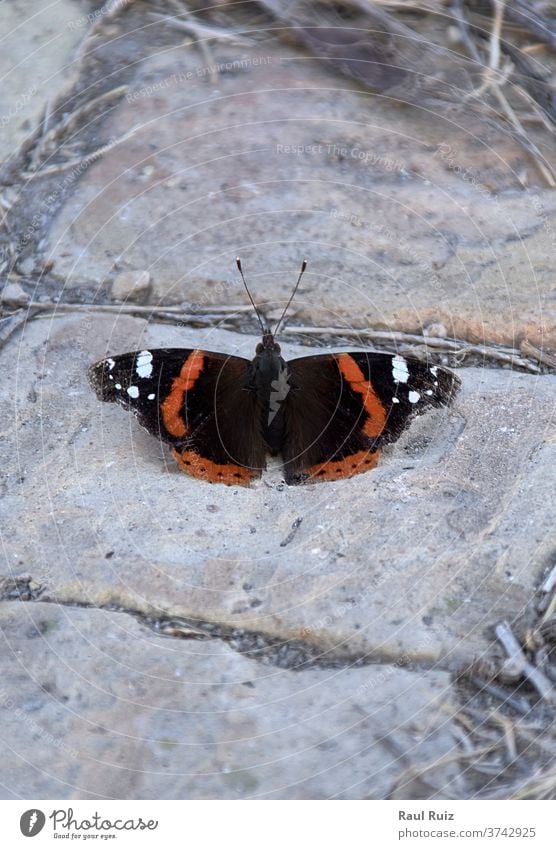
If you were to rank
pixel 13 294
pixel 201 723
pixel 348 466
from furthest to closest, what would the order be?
pixel 13 294
pixel 348 466
pixel 201 723

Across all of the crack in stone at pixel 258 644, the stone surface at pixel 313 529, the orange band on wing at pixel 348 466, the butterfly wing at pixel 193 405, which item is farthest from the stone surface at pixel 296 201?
the crack in stone at pixel 258 644

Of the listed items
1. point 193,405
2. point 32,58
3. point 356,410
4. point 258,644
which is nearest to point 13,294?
point 32,58

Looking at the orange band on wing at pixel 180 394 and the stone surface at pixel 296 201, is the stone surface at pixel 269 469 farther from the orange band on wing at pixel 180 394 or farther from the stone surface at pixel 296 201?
the orange band on wing at pixel 180 394

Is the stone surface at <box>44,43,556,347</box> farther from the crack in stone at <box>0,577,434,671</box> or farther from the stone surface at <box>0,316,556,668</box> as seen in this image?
the crack in stone at <box>0,577,434,671</box>

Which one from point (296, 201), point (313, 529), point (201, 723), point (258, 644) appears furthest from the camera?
point (296, 201)

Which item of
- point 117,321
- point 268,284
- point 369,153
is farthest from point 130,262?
point 369,153

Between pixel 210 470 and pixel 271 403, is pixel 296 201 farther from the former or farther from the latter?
pixel 210 470

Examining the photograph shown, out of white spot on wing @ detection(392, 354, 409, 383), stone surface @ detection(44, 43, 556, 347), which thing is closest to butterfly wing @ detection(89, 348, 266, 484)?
white spot on wing @ detection(392, 354, 409, 383)

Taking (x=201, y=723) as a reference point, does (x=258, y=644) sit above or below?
above

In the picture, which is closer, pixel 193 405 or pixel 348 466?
pixel 348 466

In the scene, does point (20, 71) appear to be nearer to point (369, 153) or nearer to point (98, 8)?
point (98, 8)
